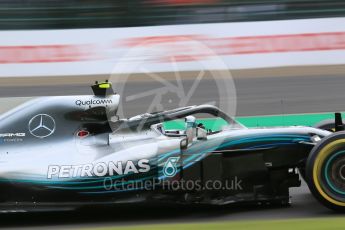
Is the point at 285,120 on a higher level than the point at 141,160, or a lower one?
higher

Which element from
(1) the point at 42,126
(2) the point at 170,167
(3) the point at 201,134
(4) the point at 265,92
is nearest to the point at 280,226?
(2) the point at 170,167

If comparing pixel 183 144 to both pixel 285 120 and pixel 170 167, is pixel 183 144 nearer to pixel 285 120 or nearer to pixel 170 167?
pixel 170 167

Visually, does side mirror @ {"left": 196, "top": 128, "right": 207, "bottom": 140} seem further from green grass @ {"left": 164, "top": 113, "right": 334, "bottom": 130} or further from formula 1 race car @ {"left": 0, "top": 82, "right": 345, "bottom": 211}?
green grass @ {"left": 164, "top": 113, "right": 334, "bottom": 130}

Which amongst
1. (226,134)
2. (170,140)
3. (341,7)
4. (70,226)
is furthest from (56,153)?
(341,7)

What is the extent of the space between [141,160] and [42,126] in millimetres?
974

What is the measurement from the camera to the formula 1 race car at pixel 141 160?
5164mm

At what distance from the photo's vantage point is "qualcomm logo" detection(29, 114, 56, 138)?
17.8 ft

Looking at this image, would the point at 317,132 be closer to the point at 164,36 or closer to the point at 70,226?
the point at 70,226

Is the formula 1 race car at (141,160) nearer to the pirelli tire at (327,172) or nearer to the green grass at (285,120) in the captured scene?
the pirelli tire at (327,172)

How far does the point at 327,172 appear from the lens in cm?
518

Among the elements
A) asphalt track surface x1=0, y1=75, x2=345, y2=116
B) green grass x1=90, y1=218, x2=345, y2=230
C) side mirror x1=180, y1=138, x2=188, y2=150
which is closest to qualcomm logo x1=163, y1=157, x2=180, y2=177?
side mirror x1=180, y1=138, x2=188, y2=150

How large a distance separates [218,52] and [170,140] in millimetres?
5878

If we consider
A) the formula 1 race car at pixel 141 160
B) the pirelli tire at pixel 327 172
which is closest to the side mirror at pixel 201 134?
the formula 1 race car at pixel 141 160

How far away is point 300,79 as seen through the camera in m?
11.0
